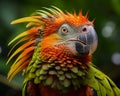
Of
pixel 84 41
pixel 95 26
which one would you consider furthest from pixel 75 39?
pixel 95 26

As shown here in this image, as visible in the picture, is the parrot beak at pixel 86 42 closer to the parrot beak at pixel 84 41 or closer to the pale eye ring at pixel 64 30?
the parrot beak at pixel 84 41

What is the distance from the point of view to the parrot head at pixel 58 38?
16.5 feet

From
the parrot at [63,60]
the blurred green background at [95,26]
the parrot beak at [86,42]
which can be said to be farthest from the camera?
Answer: the blurred green background at [95,26]

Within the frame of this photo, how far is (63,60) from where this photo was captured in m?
5.13

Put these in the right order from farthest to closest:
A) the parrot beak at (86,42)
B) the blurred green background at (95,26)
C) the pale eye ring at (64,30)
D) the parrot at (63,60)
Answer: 1. the blurred green background at (95,26)
2. the pale eye ring at (64,30)
3. the parrot at (63,60)
4. the parrot beak at (86,42)

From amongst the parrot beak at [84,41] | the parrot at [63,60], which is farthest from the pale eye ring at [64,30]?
the parrot beak at [84,41]

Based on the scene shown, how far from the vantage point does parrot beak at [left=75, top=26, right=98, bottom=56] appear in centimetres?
496

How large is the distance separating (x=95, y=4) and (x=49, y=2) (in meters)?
0.67

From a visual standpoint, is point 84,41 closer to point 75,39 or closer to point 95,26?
point 75,39

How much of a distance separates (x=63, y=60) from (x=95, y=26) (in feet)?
6.58

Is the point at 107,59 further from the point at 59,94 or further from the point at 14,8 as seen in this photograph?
the point at 59,94

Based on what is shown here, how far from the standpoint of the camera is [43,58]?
5.16 meters

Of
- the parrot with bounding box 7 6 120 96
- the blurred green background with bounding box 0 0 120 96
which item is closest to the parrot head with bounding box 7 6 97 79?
the parrot with bounding box 7 6 120 96

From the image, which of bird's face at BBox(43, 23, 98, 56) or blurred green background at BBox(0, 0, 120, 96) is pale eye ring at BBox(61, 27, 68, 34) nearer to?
bird's face at BBox(43, 23, 98, 56)
